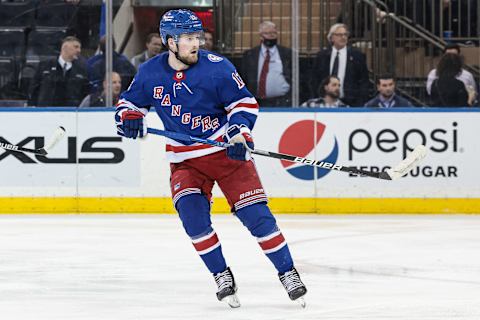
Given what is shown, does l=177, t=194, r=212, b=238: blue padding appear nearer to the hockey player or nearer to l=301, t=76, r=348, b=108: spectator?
the hockey player

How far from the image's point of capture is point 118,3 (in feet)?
32.6

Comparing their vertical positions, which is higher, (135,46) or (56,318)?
(135,46)

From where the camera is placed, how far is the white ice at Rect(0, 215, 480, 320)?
204 inches

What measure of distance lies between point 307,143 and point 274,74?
608 millimetres

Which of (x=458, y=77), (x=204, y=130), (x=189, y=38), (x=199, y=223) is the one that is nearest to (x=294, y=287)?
(x=199, y=223)

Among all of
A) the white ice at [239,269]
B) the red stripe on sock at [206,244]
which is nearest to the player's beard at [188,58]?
the red stripe on sock at [206,244]

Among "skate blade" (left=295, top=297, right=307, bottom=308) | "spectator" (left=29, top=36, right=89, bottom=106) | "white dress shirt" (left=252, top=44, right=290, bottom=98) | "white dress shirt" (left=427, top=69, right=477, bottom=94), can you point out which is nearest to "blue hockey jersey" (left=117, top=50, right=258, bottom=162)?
"skate blade" (left=295, top=297, right=307, bottom=308)

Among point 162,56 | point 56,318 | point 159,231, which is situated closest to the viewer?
point 56,318

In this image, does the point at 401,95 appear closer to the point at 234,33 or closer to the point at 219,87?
the point at 234,33

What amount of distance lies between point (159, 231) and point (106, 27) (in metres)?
2.08

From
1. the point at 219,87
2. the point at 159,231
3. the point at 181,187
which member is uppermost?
the point at 219,87

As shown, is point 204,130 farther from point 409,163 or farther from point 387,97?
point 387,97

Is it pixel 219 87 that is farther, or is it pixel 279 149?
pixel 279 149

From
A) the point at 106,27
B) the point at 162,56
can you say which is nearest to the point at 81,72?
the point at 106,27
